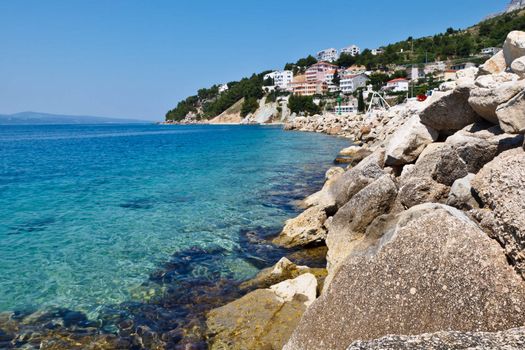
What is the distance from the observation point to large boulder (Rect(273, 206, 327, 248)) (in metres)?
13.2

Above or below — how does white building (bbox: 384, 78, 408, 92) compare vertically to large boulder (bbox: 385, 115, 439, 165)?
above

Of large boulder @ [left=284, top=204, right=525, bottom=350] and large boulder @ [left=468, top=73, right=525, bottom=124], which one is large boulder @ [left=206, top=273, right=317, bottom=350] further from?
large boulder @ [left=468, top=73, right=525, bottom=124]

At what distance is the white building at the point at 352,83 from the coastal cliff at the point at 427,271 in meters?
163

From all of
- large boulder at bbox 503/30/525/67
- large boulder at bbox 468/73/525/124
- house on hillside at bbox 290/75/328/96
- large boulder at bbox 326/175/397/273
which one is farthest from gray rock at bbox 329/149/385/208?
house on hillside at bbox 290/75/328/96

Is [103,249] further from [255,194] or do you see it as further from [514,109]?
[514,109]

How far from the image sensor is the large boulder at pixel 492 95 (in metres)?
8.30

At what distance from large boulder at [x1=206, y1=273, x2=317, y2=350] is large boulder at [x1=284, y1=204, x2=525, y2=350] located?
177 cm

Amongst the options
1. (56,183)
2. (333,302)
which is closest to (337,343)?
(333,302)

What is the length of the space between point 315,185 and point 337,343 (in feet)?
64.6

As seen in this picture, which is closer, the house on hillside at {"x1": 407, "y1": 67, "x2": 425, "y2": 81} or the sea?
the sea

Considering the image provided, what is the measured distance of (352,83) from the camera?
6654 inches

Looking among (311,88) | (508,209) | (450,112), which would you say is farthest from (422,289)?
(311,88)

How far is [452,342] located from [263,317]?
4.79 metres

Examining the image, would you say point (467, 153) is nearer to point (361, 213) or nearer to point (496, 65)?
point (361, 213)
